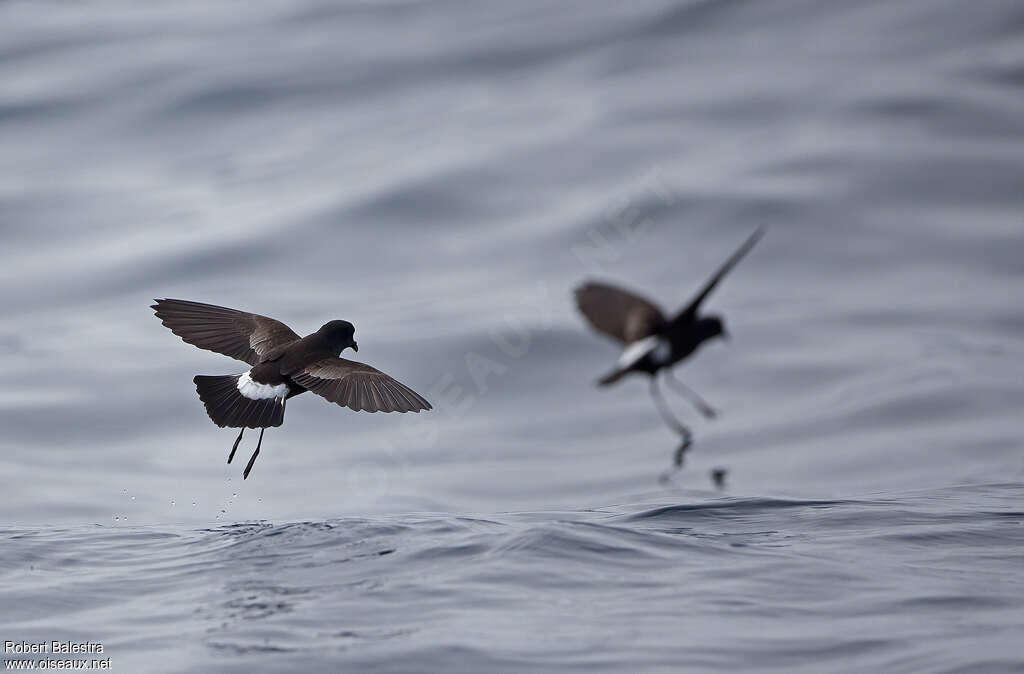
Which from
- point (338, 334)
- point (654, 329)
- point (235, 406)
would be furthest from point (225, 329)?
point (654, 329)

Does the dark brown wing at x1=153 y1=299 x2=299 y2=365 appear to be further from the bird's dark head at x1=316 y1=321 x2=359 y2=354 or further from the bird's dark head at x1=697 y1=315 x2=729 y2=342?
the bird's dark head at x1=697 y1=315 x2=729 y2=342

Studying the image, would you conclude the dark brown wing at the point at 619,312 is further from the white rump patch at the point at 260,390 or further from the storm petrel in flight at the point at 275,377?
the white rump patch at the point at 260,390

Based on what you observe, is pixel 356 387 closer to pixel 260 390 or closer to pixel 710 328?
pixel 260 390

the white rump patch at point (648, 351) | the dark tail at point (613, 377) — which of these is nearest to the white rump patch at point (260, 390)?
the white rump patch at point (648, 351)

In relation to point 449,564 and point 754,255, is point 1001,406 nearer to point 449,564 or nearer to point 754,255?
point 754,255

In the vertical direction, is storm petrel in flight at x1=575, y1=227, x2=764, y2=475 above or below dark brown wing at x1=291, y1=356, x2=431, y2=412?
below

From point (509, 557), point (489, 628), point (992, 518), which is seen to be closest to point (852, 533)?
point (992, 518)

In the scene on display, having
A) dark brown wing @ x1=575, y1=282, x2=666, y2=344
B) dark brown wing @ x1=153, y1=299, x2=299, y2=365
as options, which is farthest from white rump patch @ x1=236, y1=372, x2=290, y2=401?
dark brown wing @ x1=575, y1=282, x2=666, y2=344
